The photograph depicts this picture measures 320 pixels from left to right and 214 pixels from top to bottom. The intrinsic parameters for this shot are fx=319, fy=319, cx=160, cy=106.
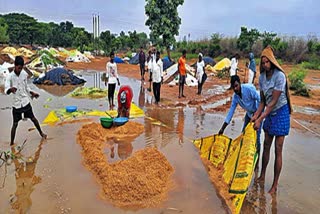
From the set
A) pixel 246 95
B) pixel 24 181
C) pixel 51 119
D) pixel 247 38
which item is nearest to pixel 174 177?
pixel 246 95

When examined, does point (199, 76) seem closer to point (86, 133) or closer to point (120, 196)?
point (86, 133)

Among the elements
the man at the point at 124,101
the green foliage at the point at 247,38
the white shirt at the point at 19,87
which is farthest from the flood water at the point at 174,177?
the green foliage at the point at 247,38

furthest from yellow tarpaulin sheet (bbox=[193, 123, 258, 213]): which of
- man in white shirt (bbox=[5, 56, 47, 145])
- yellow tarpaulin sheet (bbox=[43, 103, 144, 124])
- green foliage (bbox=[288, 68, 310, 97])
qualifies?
green foliage (bbox=[288, 68, 310, 97])

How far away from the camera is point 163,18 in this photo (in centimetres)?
2839

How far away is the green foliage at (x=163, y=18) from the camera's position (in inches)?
1112

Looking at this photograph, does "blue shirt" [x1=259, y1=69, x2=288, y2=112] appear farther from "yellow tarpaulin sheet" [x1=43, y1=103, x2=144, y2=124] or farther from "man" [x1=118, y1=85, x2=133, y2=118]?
"yellow tarpaulin sheet" [x1=43, y1=103, x2=144, y2=124]

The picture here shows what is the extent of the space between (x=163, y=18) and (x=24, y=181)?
82.9 feet

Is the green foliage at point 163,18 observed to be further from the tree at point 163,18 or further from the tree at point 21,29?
the tree at point 21,29

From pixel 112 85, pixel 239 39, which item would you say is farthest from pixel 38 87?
pixel 239 39

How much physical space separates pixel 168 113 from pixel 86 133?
3674mm

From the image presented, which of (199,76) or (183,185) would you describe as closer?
(183,185)

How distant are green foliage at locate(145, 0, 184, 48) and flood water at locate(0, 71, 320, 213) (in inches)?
848

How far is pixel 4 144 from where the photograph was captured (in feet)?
21.7

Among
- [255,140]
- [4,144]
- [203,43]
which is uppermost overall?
[203,43]
